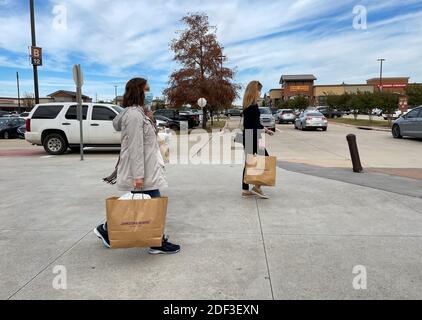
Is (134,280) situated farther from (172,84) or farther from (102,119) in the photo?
(172,84)

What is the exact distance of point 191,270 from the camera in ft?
12.2

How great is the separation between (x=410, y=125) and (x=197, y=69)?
1858 cm

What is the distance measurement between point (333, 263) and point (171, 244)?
168cm

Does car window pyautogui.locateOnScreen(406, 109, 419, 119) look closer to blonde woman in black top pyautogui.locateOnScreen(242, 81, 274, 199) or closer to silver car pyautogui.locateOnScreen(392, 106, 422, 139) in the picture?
silver car pyautogui.locateOnScreen(392, 106, 422, 139)

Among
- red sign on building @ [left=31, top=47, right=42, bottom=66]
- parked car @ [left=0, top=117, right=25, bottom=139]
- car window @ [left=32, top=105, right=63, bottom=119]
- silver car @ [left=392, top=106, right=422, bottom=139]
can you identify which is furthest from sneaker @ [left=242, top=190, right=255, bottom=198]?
parked car @ [left=0, top=117, right=25, bottom=139]

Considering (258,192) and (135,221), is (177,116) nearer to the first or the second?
(258,192)

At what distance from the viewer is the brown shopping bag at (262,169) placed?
241 inches

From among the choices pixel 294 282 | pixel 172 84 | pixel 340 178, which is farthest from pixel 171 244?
pixel 172 84

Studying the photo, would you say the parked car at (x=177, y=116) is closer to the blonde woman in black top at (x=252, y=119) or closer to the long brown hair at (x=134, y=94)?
the blonde woman in black top at (x=252, y=119)

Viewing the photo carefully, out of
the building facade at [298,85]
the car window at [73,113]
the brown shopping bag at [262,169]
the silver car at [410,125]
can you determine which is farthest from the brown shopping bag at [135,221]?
the building facade at [298,85]

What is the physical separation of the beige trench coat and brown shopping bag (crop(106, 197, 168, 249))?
38 cm

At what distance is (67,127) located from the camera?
1370 centimetres

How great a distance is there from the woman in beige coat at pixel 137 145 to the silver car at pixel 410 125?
16.6 meters
